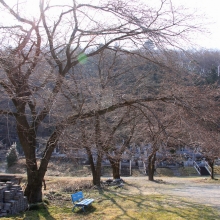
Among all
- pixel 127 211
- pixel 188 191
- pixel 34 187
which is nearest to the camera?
pixel 127 211

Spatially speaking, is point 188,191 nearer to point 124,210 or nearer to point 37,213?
point 124,210

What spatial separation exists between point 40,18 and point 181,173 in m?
25.1

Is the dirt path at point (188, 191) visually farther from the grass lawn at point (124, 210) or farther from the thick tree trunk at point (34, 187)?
the thick tree trunk at point (34, 187)

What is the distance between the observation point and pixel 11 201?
7.29 metres

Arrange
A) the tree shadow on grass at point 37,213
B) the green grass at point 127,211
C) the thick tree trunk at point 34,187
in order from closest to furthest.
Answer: the tree shadow on grass at point 37,213, the green grass at point 127,211, the thick tree trunk at point 34,187

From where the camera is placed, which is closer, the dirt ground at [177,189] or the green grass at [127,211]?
the green grass at [127,211]

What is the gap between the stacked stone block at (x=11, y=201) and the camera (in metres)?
7.10

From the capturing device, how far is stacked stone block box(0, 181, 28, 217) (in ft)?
23.3

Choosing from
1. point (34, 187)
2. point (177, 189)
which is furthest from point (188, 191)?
point (34, 187)

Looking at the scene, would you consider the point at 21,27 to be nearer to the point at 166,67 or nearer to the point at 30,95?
the point at 30,95

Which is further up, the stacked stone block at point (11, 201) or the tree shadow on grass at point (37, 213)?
the stacked stone block at point (11, 201)

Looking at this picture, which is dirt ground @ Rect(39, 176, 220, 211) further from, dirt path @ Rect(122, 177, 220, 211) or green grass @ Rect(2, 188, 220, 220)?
green grass @ Rect(2, 188, 220, 220)

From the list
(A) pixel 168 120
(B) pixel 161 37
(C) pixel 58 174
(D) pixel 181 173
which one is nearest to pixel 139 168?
(D) pixel 181 173

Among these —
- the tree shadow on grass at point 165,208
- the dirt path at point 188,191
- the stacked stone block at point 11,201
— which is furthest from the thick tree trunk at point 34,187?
the dirt path at point 188,191
